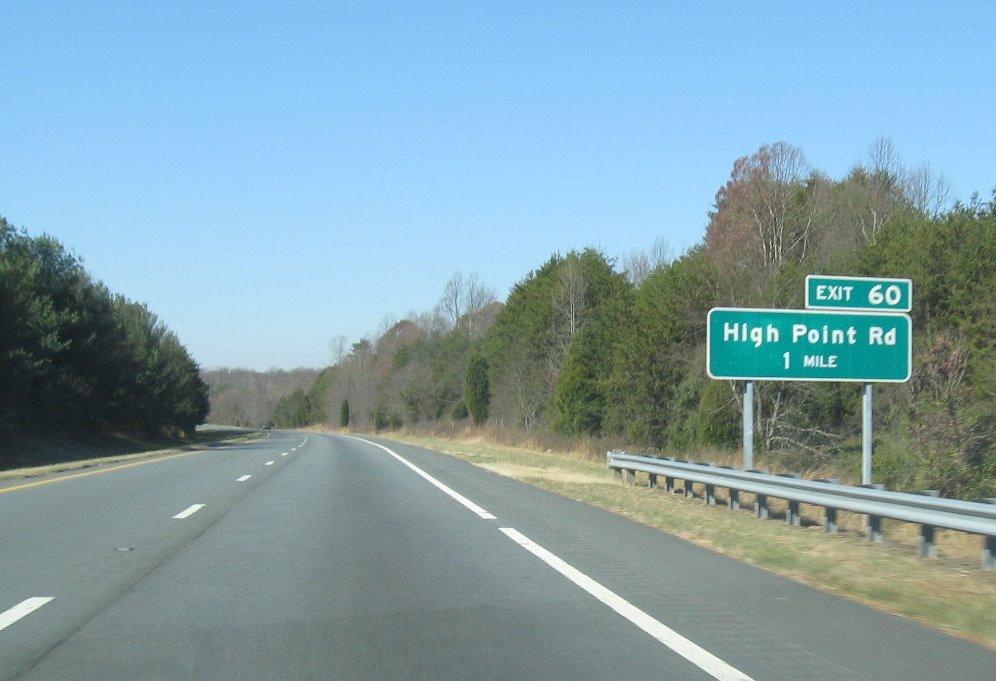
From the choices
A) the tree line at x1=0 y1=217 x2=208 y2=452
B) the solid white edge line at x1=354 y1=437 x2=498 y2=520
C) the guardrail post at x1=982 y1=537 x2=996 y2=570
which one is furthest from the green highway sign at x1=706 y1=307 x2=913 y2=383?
the tree line at x1=0 y1=217 x2=208 y2=452

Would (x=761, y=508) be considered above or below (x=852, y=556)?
above

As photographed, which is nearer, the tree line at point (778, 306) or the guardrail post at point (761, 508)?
the guardrail post at point (761, 508)

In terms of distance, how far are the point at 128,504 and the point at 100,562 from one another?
6.81m

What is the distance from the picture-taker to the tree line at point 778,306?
2592cm

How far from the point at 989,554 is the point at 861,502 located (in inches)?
93.2

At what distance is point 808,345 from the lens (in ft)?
63.3

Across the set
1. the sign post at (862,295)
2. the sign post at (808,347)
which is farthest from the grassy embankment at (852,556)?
the sign post at (862,295)

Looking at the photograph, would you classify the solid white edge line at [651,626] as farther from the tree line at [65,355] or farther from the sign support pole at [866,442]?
the tree line at [65,355]

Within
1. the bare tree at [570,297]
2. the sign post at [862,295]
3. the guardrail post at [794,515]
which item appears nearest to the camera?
the guardrail post at [794,515]

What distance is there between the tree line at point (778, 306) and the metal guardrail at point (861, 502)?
7636 mm

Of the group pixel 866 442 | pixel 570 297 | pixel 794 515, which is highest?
pixel 570 297

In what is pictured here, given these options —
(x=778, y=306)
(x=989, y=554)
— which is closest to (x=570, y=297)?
(x=778, y=306)

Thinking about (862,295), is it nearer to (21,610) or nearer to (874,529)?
(874,529)

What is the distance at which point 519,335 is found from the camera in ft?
238
